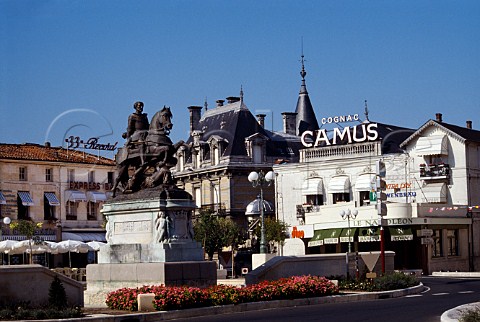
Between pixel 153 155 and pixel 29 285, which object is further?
pixel 153 155

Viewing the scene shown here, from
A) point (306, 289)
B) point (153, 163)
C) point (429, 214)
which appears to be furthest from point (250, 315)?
point (429, 214)

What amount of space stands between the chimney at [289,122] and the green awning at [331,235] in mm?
28752

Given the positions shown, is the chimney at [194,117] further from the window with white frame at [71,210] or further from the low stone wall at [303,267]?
the low stone wall at [303,267]

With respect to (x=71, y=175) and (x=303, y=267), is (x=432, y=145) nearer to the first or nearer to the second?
(x=71, y=175)

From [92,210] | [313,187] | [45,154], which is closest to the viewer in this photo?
[313,187]

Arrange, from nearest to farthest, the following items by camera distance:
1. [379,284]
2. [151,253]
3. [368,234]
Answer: [151,253], [379,284], [368,234]

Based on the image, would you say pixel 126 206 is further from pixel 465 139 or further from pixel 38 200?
pixel 38 200

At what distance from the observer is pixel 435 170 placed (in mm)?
72188

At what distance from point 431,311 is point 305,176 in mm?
53924

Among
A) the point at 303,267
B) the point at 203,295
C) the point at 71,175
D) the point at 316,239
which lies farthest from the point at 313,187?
the point at 203,295

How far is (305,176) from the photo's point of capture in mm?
81125

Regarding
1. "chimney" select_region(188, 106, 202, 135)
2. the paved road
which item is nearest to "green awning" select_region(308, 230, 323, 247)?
"chimney" select_region(188, 106, 202, 135)

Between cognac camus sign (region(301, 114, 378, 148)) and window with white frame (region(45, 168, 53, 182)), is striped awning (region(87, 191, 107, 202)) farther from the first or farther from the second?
cognac camus sign (region(301, 114, 378, 148))

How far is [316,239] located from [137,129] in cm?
4163
